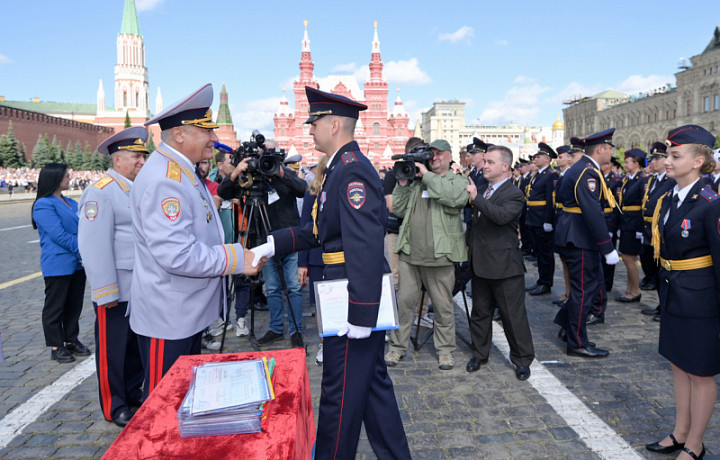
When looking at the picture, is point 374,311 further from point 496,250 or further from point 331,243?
point 496,250

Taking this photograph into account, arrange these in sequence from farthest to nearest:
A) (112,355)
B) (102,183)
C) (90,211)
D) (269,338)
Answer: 1. (269,338)
2. (112,355)
3. (102,183)
4. (90,211)

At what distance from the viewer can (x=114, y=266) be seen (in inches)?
143

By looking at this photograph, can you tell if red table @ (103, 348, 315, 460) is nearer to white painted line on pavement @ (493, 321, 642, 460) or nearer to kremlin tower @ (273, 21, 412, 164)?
white painted line on pavement @ (493, 321, 642, 460)

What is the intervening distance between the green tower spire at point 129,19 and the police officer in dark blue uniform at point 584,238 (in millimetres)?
132202

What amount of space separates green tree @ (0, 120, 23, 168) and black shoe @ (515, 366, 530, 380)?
208 ft

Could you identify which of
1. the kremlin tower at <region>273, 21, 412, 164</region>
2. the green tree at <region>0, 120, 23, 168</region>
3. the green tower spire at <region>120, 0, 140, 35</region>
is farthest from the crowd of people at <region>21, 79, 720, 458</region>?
the green tower spire at <region>120, 0, 140, 35</region>

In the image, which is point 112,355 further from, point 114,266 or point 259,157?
point 259,157

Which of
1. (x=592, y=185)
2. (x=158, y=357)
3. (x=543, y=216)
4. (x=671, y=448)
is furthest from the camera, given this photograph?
(x=543, y=216)

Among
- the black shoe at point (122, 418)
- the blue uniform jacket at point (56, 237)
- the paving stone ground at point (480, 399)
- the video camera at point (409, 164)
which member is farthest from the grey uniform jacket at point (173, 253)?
the blue uniform jacket at point (56, 237)

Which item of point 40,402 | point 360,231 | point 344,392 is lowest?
point 40,402

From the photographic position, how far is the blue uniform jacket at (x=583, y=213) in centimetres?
483

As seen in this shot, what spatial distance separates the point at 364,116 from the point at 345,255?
77.9 m

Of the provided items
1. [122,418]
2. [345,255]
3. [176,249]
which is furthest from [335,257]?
[122,418]

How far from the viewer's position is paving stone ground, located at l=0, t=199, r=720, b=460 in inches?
132
